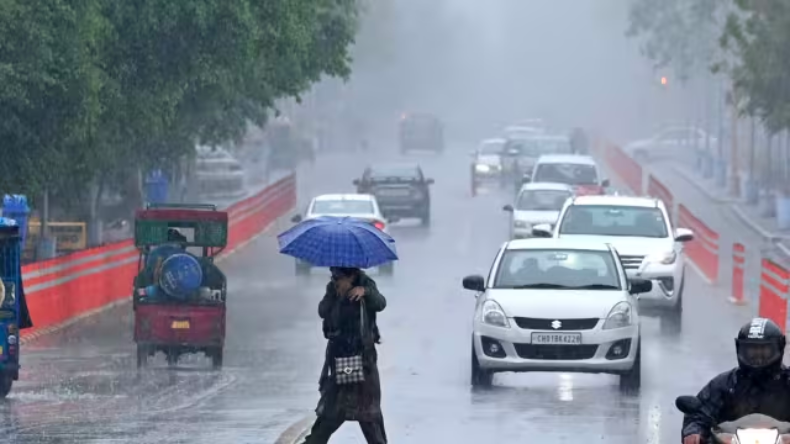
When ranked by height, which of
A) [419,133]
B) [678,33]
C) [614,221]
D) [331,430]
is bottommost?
[331,430]

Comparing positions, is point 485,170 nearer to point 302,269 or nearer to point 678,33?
point 678,33

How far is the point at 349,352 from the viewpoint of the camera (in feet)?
43.5

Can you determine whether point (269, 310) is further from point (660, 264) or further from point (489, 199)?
point (489, 199)

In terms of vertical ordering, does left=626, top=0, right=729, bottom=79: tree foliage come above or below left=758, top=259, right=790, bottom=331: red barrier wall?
above

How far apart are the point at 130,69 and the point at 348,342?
18.7 meters

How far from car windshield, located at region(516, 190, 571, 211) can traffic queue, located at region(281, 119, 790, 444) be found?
0.02 meters

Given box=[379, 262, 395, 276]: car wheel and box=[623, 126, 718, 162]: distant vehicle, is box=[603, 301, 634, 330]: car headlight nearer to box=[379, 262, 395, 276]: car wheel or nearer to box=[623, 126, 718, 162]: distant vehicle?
box=[379, 262, 395, 276]: car wheel

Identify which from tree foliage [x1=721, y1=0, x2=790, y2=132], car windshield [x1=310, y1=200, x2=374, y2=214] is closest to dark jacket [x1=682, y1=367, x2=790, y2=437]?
car windshield [x1=310, y1=200, x2=374, y2=214]

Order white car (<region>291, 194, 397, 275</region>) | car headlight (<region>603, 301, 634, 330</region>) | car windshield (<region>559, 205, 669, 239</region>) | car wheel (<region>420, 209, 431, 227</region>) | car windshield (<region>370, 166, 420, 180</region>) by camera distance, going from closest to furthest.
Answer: car headlight (<region>603, 301, 634, 330</region>) → car windshield (<region>559, 205, 669, 239</region>) → white car (<region>291, 194, 397, 275</region>) → car windshield (<region>370, 166, 420, 180</region>) → car wheel (<region>420, 209, 431, 227</region>)

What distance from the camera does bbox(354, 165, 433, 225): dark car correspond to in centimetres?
5116

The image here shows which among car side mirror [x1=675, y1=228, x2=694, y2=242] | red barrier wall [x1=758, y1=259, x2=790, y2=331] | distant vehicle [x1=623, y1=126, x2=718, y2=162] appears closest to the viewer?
red barrier wall [x1=758, y1=259, x2=790, y2=331]

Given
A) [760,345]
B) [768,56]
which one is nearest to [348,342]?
[760,345]

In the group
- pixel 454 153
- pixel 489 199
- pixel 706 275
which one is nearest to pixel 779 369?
pixel 706 275

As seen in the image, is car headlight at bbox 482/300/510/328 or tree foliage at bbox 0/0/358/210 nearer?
car headlight at bbox 482/300/510/328
